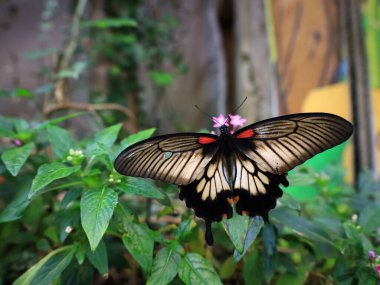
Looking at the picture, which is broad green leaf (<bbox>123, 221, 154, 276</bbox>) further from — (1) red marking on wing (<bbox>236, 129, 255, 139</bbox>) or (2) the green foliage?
(1) red marking on wing (<bbox>236, 129, 255, 139</bbox>)

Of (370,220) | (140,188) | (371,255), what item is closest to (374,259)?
(371,255)

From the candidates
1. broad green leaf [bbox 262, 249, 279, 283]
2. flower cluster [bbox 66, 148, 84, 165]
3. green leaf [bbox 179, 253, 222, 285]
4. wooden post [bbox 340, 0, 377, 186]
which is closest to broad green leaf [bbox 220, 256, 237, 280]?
broad green leaf [bbox 262, 249, 279, 283]

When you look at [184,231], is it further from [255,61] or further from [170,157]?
[255,61]

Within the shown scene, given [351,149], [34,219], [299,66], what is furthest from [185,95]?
[34,219]

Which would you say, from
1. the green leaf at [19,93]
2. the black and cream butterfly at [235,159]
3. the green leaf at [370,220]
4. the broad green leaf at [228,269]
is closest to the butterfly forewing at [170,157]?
the black and cream butterfly at [235,159]

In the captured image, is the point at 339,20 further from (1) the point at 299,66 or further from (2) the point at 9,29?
(2) the point at 9,29
